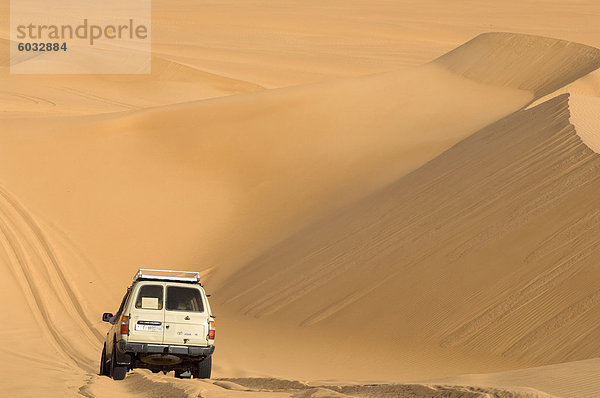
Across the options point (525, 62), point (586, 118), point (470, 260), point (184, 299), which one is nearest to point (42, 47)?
point (525, 62)

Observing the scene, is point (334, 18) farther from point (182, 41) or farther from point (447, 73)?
point (447, 73)

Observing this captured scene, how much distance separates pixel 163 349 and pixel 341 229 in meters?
9.47

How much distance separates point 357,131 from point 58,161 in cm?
879

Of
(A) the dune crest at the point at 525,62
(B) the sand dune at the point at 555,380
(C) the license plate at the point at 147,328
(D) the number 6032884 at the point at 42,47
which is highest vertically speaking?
(D) the number 6032884 at the point at 42,47

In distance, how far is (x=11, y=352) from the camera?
1477cm

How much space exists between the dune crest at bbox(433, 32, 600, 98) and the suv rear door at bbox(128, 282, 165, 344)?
20.6 metres

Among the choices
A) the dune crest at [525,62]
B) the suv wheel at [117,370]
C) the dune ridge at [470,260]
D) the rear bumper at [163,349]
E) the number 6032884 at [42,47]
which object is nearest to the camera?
the rear bumper at [163,349]

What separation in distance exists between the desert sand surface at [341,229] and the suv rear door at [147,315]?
0.60 meters

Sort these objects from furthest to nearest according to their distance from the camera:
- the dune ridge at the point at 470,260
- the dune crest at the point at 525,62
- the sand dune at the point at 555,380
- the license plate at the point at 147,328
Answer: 1. the dune crest at the point at 525,62
2. the dune ridge at the point at 470,260
3. the license plate at the point at 147,328
4. the sand dune at the point at 555,380

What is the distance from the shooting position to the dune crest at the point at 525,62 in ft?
103

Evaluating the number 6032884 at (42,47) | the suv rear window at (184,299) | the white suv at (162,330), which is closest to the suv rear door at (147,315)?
the white suv at (162,330)

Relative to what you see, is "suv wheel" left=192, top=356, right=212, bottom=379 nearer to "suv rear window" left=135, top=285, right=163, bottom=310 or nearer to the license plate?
the license plate

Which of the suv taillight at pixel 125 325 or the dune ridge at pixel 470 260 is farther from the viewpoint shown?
the dune ridge at pixel 470 260

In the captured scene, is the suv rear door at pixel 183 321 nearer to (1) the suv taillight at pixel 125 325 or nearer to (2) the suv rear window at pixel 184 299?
(2) the suv rear window at pixel 184 299
